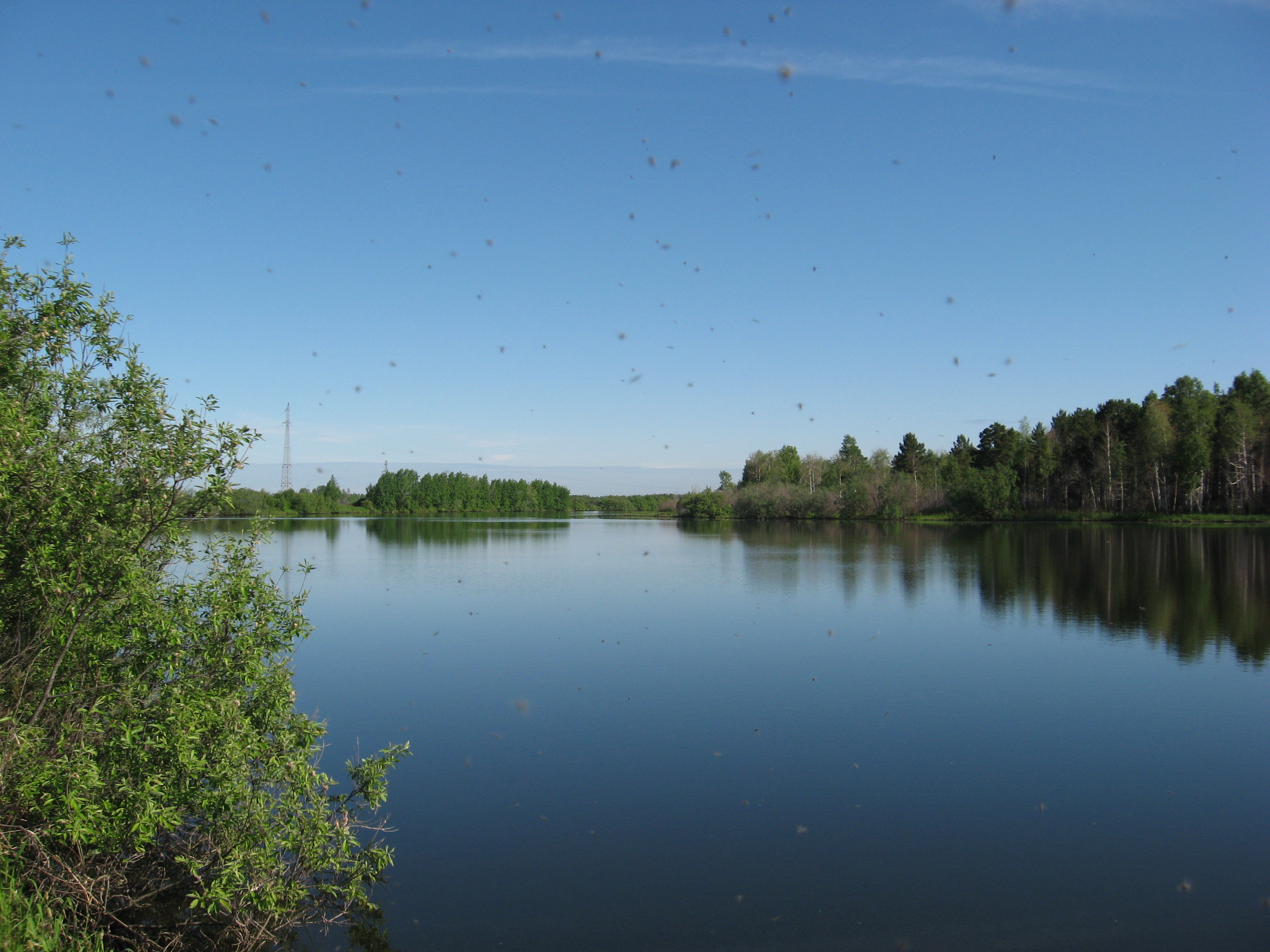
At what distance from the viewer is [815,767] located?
9734 mm

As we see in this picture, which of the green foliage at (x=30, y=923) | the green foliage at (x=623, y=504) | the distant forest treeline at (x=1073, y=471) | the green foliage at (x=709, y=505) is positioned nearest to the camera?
the green foliage at (x=30, y=923)

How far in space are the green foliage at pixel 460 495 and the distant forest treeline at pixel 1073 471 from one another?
41.0 m

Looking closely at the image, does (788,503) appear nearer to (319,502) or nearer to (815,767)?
(319,502)

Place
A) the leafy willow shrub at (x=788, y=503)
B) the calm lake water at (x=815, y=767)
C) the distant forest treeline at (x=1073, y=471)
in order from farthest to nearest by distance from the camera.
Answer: the leafy willow shrub at (x=788, y=503) < the distant forest treeline at (x=1073, y=471) < the calm lake water at (x=815, y=767)

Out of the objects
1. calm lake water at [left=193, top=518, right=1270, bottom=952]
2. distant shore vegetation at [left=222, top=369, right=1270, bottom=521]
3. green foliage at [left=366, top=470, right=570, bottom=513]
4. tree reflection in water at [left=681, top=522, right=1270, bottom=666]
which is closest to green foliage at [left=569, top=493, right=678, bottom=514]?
green foliage at [left=366, top=470, right=570, bottom=513]

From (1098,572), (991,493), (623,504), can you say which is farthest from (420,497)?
(1098,572)

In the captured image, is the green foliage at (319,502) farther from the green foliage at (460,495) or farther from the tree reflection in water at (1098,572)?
the tree reflection in water at (1098,572)

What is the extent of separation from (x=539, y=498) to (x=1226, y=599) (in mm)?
131844

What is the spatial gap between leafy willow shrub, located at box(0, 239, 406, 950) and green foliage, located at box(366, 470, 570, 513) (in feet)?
385

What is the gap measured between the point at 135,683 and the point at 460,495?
12611cm

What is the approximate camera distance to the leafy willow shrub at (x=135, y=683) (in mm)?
5496

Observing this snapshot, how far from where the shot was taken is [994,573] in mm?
29859

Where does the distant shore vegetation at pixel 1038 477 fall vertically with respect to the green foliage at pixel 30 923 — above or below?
above

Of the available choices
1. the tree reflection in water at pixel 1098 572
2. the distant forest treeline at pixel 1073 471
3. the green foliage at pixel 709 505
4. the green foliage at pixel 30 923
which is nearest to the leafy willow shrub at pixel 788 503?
the distant forest treeline at pixel 1073 471
